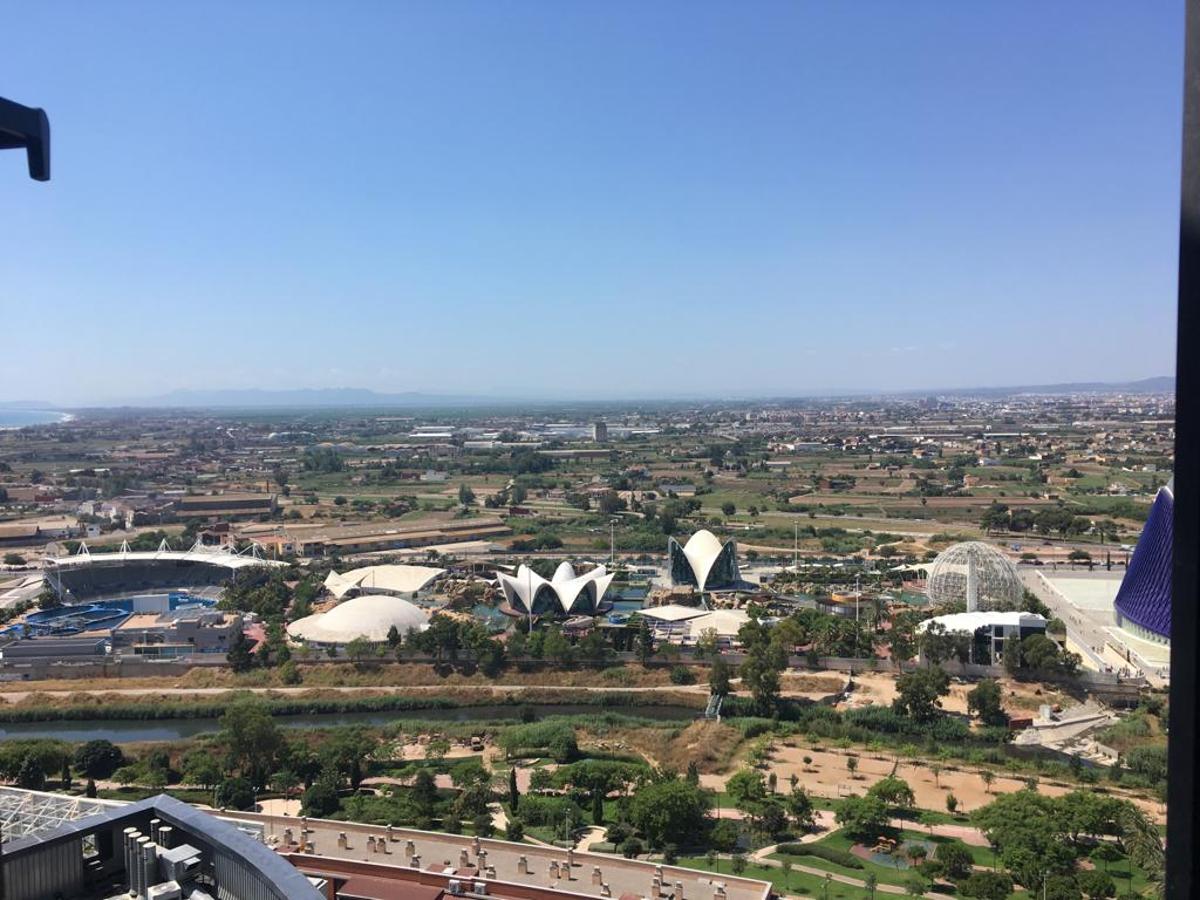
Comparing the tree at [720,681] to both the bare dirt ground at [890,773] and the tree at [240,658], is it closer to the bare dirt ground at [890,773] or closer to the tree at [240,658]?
the bare dirt ground at [890,773]

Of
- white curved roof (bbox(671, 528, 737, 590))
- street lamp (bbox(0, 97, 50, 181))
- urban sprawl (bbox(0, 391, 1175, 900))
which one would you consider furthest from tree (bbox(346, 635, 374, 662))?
street lamp (bbox(0, 97, 50, 181))

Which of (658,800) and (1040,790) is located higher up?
(658,800)

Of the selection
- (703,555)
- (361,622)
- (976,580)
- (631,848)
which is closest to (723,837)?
(631,848)

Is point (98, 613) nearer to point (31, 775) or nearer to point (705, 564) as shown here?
point (31, 775)

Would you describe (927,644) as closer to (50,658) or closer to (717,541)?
(717,541)

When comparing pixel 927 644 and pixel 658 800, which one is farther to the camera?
pixel 927 644

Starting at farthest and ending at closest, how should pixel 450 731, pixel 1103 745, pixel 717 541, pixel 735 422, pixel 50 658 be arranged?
1. pixel 735 422
2. pixel 717 541
3. pixel 50 658
4. pixel 450 731
5. pixel 1103 745

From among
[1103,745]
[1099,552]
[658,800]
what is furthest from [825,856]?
[1099,552]

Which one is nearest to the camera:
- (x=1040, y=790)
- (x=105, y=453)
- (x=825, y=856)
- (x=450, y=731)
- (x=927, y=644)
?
(x=825, y=856)
